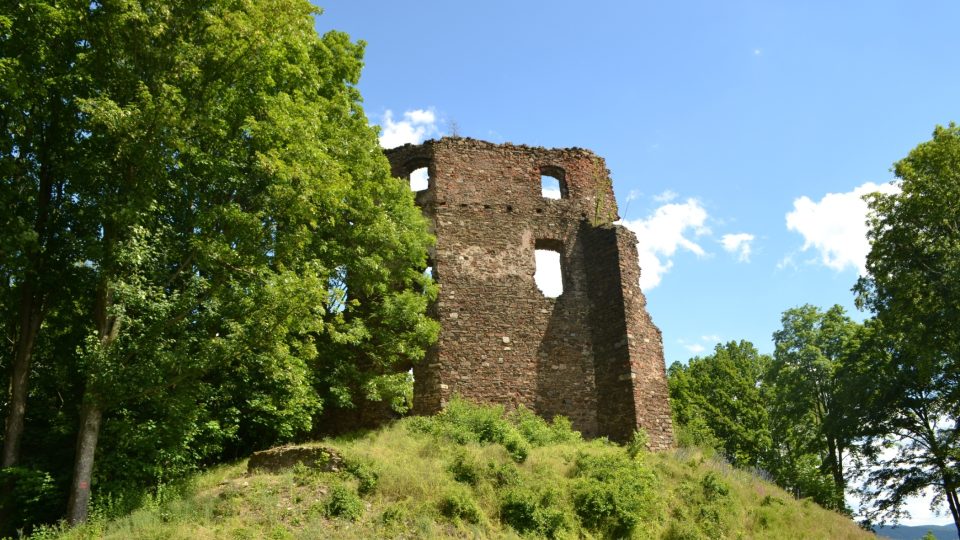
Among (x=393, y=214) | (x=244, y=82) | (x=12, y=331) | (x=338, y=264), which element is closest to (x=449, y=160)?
(x=393, y=214)

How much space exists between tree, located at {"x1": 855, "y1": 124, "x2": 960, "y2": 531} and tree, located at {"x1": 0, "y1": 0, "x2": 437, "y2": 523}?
47.3 ft

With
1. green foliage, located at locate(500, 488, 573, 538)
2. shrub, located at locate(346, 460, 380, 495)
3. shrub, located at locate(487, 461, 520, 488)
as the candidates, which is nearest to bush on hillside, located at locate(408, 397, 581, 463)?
shrub, located at locate(487, 461, 520, 488)

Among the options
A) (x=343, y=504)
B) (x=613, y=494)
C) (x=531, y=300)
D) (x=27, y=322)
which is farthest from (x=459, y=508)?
(x=531, y=300)

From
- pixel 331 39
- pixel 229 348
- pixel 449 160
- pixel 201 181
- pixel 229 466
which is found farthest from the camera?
pixel 449 160

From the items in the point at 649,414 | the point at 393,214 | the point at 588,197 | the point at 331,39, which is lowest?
the point at 649,414

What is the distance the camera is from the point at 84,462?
9.48m

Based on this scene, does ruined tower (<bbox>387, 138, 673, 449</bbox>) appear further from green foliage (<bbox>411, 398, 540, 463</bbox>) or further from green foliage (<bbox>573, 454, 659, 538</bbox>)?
green foliage (<bbox>573, 454, 659, 538</bbox>)

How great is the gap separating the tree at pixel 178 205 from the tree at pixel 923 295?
14404 mm

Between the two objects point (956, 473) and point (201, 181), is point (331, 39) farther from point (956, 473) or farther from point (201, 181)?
point (956, 473)

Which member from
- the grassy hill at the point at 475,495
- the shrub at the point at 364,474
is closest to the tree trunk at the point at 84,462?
the grassy hill at the point at 475,495

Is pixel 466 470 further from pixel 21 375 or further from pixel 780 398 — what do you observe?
pixel 780 398

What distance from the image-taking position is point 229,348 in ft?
33.3

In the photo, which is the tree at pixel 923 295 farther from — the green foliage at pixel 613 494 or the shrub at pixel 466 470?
the shrub at pixel 466 470

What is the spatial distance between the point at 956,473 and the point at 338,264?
60.9ft
